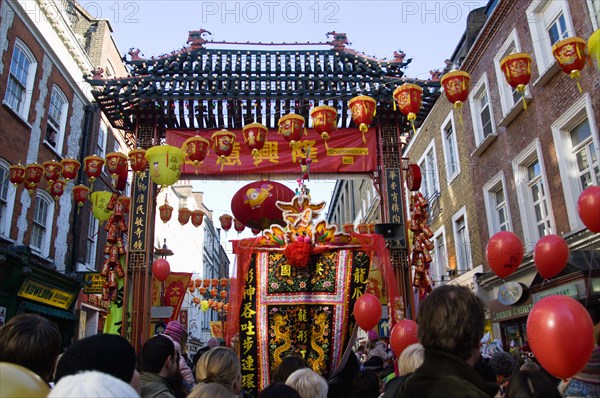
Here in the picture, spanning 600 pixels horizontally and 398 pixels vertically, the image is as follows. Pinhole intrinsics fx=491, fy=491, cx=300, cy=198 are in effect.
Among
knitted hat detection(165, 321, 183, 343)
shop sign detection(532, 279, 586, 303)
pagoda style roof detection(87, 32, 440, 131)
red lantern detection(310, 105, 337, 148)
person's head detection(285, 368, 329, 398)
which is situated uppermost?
pagoda style roof detection(87, 32, 440, 131)

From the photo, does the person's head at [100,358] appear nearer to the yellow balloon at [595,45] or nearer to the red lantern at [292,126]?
the yellow balloon at [595,45]

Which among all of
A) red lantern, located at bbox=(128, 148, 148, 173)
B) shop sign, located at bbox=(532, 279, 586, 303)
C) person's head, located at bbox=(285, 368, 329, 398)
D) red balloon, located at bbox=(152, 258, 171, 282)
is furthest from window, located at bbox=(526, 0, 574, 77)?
person's head, located at bbox=(285, 368, 329, 398)

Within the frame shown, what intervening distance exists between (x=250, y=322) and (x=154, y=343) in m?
3.54

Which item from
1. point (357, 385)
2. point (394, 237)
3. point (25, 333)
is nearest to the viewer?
point (25, 333)

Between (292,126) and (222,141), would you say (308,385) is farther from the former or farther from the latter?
(222,141)

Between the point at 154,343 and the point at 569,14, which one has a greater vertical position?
the point at 569,14

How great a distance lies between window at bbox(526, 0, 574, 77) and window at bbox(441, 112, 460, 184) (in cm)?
528

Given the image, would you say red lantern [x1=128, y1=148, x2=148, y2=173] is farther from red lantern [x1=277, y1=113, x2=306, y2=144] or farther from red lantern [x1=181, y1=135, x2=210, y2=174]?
red lantern [x1=277, y1=113, x2=306, y2=144]

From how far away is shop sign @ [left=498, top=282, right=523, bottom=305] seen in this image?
12.0 meters

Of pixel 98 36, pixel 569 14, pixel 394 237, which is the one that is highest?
pixel 98 36

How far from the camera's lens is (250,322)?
7.16m

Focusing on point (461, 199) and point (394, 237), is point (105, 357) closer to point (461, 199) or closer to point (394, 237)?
point (394, 237)

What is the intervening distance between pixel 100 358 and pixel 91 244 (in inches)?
656

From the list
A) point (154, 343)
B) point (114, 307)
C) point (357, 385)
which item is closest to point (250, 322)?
point (357, 385)
